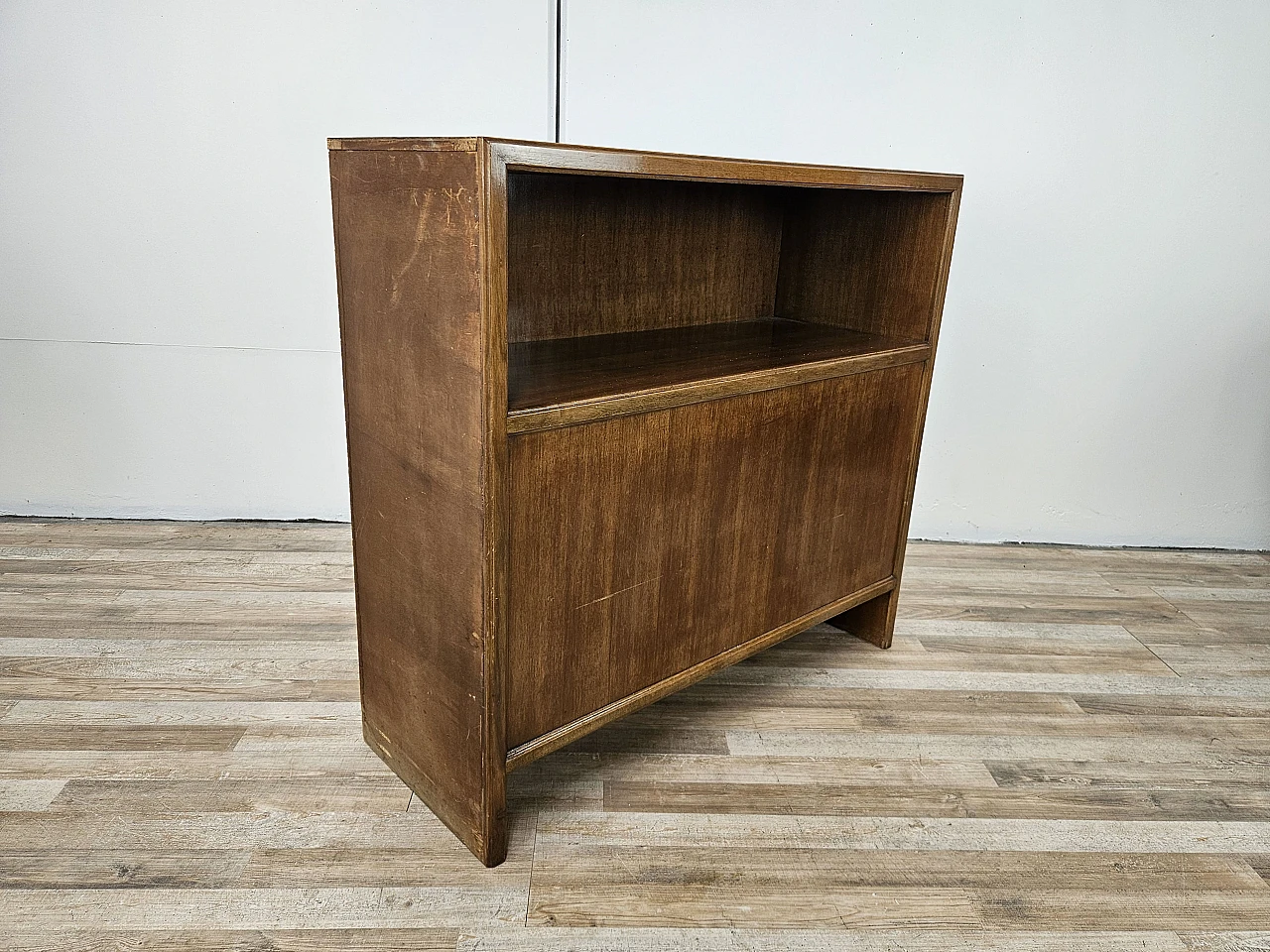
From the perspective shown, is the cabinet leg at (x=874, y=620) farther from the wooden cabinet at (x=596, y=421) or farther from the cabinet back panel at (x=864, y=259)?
the cabinet back panel at (x=864, y=259)

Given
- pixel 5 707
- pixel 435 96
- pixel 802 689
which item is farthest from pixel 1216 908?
pixel 435 96

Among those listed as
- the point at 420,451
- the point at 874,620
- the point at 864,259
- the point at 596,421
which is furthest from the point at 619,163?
the point at 874,620

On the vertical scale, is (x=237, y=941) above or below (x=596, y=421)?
below

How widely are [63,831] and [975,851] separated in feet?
5.21

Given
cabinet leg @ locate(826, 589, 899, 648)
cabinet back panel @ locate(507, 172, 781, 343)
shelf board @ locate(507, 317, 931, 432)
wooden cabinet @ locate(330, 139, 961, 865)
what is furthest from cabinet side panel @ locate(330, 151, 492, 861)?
cabinet leg @ locate(826, 589, 899, 648)

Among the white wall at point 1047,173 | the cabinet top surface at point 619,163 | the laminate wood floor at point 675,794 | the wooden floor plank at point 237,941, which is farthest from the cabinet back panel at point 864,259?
the wooden floor plank at point 237,941

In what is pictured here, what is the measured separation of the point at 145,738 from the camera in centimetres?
188

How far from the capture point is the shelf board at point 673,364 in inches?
57.7

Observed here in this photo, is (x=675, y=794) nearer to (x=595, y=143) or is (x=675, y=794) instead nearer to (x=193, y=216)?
(x=595, y=143)

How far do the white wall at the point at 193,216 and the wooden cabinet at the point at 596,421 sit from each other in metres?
1.01

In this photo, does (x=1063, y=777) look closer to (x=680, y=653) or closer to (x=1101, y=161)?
(x=680, y=653)

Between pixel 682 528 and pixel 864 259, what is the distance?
92cm

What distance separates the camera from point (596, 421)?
4.86 ft

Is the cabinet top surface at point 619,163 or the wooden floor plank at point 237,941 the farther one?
the wooden floor plank at point 237,941
